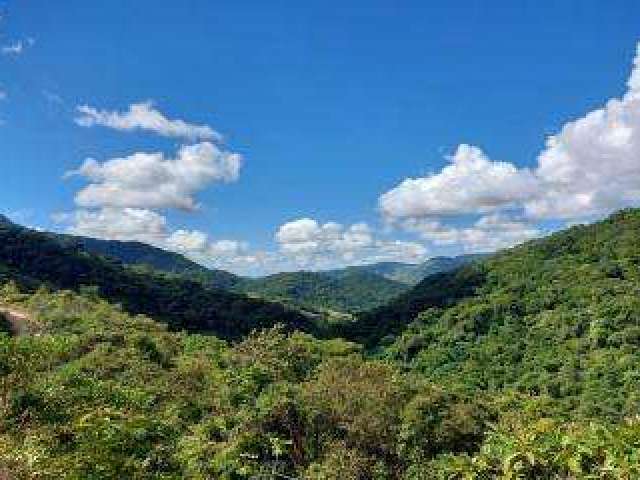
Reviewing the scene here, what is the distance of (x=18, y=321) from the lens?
119250mm

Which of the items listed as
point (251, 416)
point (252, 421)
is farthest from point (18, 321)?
point (252, 421)

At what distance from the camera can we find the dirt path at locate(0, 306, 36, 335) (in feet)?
368

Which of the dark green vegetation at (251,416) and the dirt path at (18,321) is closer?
the dark green vegetation at (251,416)

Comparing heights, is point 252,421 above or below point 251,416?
below

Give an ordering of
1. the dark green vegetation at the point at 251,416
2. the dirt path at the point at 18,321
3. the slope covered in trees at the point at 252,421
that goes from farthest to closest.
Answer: the dirt path at the point at 18,321, the dark green vegetation at the point at 251,416, the slope covered in trees at the point at 252,421

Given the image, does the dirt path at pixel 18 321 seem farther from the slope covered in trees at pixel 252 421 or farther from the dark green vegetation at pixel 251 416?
the slope covered in trees at pixel 252 421

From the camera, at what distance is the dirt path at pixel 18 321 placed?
368 feet

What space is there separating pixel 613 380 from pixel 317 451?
106m

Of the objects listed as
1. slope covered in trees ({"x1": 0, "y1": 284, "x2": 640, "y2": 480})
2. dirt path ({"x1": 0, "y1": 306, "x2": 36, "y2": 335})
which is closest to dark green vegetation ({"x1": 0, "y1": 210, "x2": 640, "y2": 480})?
slope covered in trees ({"x1": 0, "y1": 284, "x2": 640, "y2": 480})

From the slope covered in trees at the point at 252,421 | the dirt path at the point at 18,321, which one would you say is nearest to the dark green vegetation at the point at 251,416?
the slope covered in trees at the point at 252,421

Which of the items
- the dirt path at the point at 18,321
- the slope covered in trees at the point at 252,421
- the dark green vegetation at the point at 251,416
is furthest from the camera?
the dirt path at the point at 18,321

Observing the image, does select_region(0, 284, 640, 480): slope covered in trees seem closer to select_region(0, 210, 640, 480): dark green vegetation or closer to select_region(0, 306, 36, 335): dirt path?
select_region(0, 210, 640, 480): dark green vegetation

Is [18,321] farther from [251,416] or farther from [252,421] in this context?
[252,421]

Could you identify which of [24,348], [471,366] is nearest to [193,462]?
[24,348]
